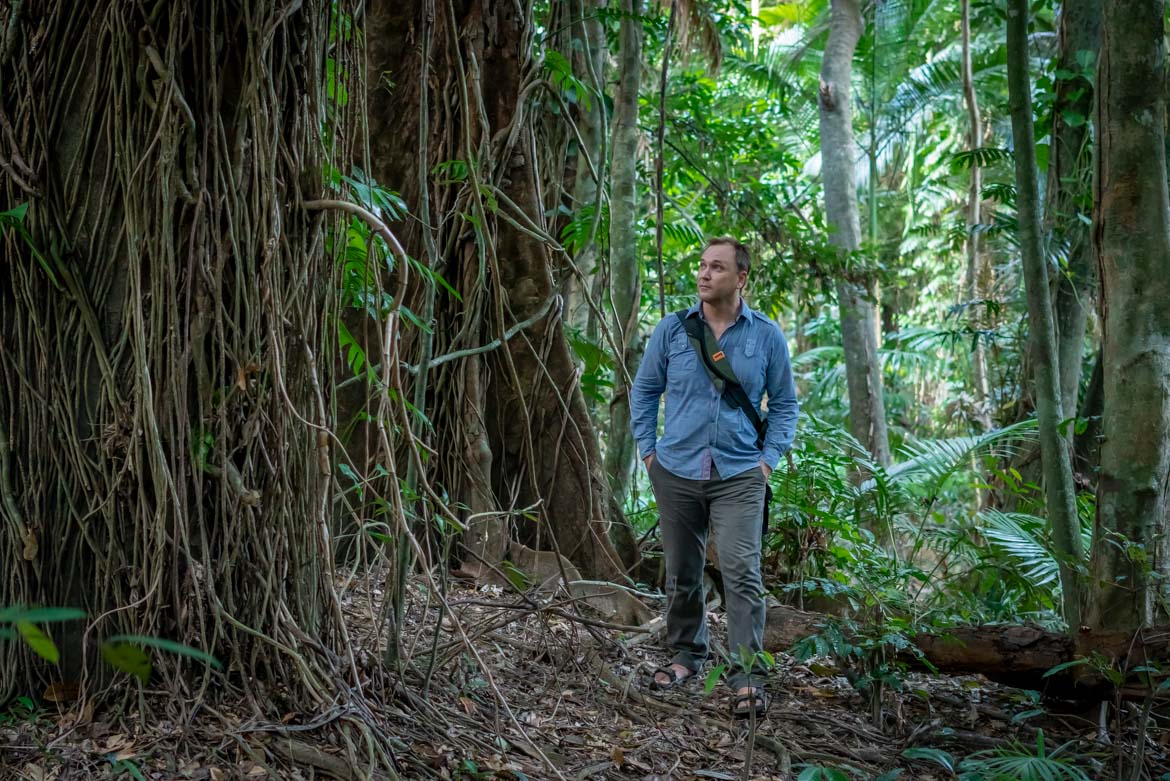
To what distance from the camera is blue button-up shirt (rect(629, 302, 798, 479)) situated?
3.79 m

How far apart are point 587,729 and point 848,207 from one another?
23.8 feet

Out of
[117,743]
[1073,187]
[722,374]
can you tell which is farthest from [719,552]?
[1073,187]

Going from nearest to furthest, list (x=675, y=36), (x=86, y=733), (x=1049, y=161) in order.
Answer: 1. (x=86, y=733)
2. (x=1049, y=161)
3. (x=675, y=36)

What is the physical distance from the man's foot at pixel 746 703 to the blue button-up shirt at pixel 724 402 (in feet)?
2.56

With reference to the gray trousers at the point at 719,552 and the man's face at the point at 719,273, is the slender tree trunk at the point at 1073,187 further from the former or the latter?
the gray trousers at the point at 719,552

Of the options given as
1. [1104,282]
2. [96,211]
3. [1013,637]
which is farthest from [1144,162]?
[96,211]

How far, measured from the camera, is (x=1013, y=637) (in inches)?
148

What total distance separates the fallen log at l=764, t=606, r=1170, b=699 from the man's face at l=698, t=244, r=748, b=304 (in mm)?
1517

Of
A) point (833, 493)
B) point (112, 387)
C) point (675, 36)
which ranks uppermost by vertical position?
point (675, 36)

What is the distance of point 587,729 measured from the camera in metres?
3.31

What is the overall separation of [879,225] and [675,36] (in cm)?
1713

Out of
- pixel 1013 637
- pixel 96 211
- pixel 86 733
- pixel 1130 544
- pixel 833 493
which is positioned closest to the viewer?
pixel 86 733

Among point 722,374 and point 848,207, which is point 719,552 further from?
point 848,207

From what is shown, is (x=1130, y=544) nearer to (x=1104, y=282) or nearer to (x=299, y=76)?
(x=1104, y=282)
